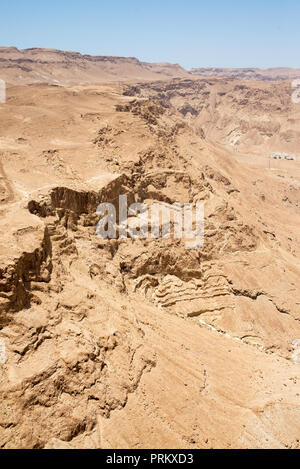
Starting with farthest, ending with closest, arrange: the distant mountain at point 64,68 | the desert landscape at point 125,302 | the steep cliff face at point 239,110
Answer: the distant mountain at point 64,68 < the steep cliff face at point 239,110 < the desert landscape at point 125,302

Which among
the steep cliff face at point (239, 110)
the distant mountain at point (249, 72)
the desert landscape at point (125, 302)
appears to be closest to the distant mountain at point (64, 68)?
the steep cliff face at point (239, 110)

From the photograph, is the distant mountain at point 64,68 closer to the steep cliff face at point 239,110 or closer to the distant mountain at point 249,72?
the steep cliff face at point 239,110

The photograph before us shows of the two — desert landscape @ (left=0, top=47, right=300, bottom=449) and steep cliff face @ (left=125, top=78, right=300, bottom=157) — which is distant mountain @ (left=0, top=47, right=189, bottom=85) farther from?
desert landscape @ (left=0, top=47, right=300, bottom=449)

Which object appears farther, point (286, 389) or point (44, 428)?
point (286, 389)

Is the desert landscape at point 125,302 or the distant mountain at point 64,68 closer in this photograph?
the desert landscape at point 125,302

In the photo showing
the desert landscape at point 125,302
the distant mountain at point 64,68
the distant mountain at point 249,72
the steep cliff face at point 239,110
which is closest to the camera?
the desert landscape at point 125,302

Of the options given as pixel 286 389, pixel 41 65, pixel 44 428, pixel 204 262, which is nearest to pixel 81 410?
pixel 44 428

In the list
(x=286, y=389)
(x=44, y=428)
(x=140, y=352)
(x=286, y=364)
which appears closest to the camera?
(x=44, y=428)

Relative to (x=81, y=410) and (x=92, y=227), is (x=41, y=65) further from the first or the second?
(x=81, y=410)

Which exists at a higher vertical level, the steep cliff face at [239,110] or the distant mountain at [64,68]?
the distant mountain at [64,68]
